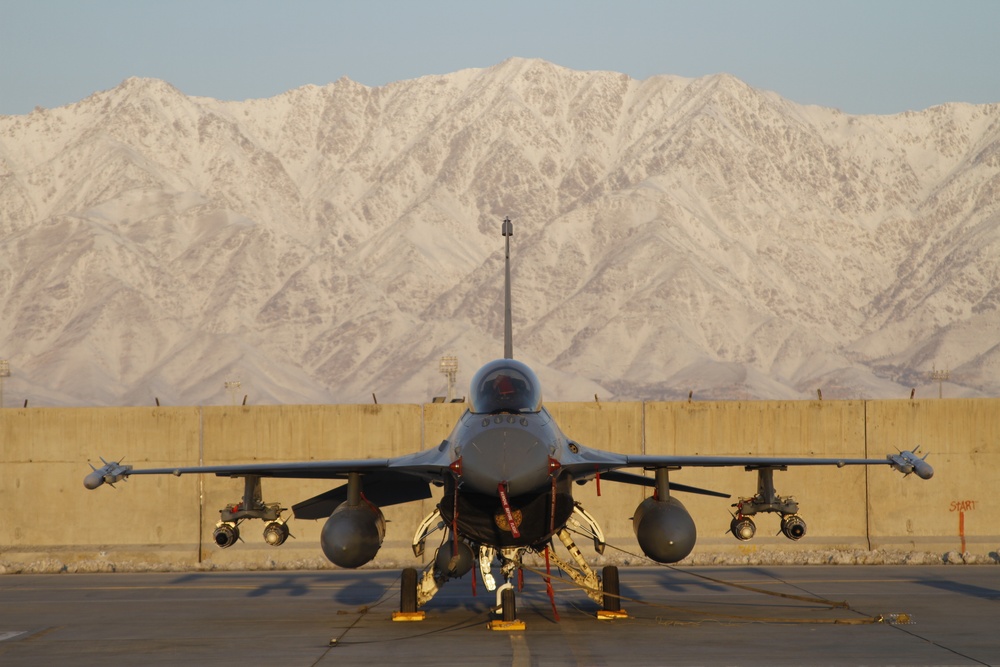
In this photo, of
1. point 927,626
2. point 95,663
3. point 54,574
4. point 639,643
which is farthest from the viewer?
point 54,574

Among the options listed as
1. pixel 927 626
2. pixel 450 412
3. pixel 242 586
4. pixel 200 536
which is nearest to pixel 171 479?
pixel 200 536

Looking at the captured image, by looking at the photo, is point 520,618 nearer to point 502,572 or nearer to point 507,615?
point 502,572

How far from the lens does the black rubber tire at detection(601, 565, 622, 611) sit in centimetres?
1888

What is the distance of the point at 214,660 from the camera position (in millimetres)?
15281

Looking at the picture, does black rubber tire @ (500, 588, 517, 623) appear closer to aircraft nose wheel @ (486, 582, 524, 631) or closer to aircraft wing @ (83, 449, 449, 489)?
aircraft nose wheel @ (486, 582, 524, 631)

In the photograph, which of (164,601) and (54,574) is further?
(54,574)

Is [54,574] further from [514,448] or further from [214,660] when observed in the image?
[514,448]

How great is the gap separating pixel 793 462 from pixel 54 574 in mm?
15156

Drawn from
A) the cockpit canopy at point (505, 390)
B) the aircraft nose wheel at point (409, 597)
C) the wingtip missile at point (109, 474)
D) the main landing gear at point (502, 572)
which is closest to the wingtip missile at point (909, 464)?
the main landing gear at point (502, 572)

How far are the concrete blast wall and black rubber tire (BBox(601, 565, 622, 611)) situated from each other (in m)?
7.25

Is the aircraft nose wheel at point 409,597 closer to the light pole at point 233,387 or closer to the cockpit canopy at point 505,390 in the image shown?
the cockpit canopy at point 505,390

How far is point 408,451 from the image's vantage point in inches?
1061

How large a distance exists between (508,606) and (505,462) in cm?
283

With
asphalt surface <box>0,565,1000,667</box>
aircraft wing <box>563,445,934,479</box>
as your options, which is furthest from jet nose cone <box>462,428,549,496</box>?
asphalt surface <box>0,565,1000,667</box>
